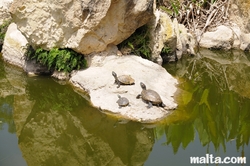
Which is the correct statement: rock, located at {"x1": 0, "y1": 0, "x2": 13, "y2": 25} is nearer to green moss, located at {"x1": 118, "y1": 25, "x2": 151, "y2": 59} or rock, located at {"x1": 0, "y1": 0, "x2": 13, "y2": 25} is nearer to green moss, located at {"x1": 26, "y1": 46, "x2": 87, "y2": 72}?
green moss, located at {"x1": 26, "y1": 46, "x2": 87, "y2": 72}

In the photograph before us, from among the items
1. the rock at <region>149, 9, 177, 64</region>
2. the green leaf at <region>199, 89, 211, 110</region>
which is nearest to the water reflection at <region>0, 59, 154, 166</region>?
the green leaf at <region>199, 89, 211, 110</region>

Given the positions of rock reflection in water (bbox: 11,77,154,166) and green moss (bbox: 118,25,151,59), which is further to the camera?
green moss (bbox: 118,25,151,59)

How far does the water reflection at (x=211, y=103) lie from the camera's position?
6.81 meters

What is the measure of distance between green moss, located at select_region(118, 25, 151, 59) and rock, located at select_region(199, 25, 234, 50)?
3886 millimetres

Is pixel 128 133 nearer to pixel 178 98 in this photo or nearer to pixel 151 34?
pixel 178 98

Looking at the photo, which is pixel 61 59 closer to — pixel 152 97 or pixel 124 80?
pixel 124 80

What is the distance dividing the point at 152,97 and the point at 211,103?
1969 millimetres

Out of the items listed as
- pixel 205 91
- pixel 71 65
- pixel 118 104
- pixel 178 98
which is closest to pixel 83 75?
pixel 71 65

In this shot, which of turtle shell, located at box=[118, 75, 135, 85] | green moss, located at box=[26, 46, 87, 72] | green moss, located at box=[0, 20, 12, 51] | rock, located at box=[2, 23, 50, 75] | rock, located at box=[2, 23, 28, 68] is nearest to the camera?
turtle shell, located at box=[118, 75, 135, 85]

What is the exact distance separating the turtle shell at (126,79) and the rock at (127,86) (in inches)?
3.9

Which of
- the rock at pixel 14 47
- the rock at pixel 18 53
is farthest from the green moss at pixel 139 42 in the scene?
the rock at pixel 14 47

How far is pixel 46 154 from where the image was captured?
613cm

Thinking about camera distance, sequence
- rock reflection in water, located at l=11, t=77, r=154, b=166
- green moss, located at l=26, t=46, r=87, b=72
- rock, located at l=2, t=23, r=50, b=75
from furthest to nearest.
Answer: rock, located at l=2, t=23, r=50, b=75 < green moss, located at l=26, t=46, r=87, b=72 < rock reflection in water, located at l=11, t=77, r=154, b=166

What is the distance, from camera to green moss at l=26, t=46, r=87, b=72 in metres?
8.79
